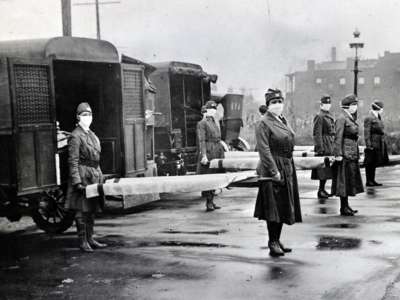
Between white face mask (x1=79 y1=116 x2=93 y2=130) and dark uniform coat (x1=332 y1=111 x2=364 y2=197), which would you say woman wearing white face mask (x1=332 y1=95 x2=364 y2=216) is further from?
white face mask (x1=79 y1=116 x2=93 y2=130)

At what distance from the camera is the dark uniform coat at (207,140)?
35.5 ft

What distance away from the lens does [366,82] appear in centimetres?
6806

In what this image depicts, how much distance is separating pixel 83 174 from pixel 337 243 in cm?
349

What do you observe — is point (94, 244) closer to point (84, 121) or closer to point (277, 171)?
point (84, 121)

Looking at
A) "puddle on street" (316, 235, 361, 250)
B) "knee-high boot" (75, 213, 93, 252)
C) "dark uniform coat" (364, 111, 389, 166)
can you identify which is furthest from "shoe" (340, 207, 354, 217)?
"knee-high boot" (75, 213, 93, 252)

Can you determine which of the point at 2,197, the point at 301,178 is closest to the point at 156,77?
the point at 301,178

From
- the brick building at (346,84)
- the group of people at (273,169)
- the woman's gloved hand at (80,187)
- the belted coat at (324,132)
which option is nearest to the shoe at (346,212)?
the group of people at (273,169)

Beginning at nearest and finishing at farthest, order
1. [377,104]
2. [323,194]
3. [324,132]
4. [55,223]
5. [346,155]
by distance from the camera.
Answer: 1. [55,223]
2. [346,155]
3. [324,132]
4. [323,194]
5. [377,104]

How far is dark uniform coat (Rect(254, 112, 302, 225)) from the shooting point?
6809 mm

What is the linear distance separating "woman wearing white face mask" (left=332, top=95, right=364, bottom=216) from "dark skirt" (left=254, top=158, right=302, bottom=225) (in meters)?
2.69

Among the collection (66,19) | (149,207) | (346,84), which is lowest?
(149,207)

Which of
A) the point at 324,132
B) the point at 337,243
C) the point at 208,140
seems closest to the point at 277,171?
the point at 337,243

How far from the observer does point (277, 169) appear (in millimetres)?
6773

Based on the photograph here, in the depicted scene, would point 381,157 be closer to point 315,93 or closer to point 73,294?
point 73,294
